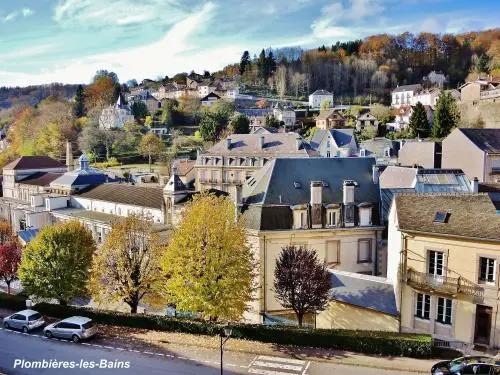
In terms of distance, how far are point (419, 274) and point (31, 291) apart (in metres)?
24.3

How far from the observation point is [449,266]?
2289 cm

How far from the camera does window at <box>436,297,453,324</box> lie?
23219 millimetres

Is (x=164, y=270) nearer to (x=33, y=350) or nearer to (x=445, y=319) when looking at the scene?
(x=33, y=350)

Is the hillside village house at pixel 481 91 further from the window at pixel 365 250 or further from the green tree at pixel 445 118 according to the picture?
the window at pixel 365 250

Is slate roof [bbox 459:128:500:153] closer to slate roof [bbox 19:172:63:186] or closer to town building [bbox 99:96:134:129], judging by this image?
slate roof [bbox 19:172:63:186]

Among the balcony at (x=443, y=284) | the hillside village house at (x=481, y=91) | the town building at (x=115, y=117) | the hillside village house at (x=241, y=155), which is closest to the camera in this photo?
the balcony at (x=443, y=284)

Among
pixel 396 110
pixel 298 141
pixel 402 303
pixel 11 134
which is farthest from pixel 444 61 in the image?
pixel 402 303

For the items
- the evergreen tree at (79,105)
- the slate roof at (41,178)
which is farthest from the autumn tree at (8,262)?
the evergreen tree at (79,105)

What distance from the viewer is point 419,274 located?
23594 mm

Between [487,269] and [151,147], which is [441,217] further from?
[151,147]

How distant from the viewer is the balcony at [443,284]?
72.9ft

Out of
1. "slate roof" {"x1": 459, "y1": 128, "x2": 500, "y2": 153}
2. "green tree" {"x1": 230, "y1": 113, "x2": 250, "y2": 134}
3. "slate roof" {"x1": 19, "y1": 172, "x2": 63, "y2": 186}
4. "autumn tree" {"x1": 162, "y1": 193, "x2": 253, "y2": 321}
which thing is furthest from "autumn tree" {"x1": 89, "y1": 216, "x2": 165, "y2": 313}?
"green tree" {"x1": 230, "y1": 113, "x2": 250, "y2": 134}

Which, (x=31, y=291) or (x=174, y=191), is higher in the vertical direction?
(x=174, y=191)

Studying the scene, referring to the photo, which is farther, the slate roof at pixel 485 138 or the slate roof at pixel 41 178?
the slate roof at pixel 41 178
